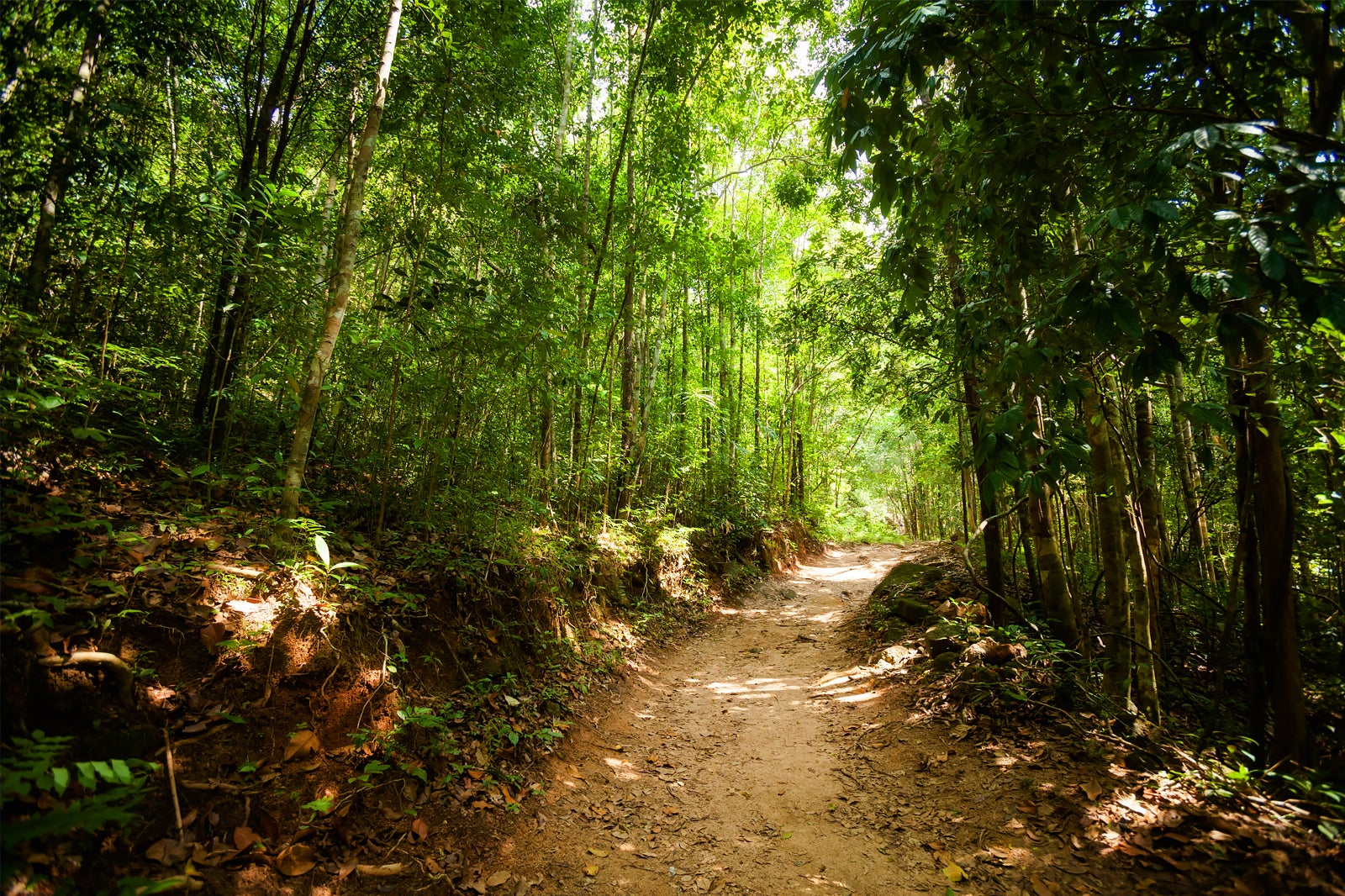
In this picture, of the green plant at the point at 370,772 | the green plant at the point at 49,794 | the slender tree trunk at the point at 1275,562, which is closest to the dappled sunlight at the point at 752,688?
the green plant at the point at 370,772

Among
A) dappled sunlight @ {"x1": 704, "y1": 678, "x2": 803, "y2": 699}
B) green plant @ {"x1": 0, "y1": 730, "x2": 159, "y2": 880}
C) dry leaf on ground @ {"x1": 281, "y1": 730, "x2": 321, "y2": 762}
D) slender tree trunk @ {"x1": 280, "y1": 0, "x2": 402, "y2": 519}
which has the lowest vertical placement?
dappled sunlight @ {"x1": 704, "y1": 678, "x2": 803, "y2": 699}

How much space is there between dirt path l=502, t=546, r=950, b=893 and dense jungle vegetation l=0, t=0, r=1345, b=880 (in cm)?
73

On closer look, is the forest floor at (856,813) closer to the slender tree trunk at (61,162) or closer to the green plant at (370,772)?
the green plant at (370,772)

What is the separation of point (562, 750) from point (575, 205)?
262 inches

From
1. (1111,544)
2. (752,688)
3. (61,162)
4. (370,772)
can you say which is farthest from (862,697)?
(61,162)

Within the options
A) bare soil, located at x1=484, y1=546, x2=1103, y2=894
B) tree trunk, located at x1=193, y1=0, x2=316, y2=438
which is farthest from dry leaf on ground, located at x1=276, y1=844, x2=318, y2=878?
tree trunk, located at x1=193, y1=0, x2=316, y2=438

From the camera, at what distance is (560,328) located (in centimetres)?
604

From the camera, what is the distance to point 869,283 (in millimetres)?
7633

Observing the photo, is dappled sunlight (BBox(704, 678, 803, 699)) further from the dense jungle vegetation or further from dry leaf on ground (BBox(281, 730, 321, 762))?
dry leaf on ground (BBox(281, 730, 321, 762))

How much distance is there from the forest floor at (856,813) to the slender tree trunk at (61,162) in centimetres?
483

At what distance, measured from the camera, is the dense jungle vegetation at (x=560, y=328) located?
2.25 metres

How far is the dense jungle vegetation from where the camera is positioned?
2.25m

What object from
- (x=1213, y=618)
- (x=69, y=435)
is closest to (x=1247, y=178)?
(x=1213, y=618)

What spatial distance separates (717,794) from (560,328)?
491 centimetres
